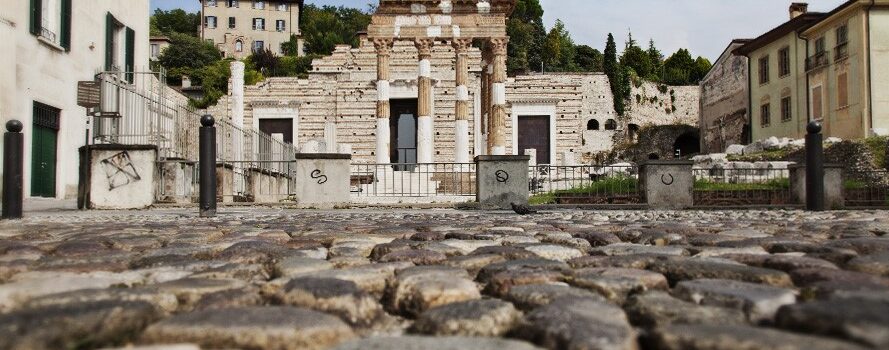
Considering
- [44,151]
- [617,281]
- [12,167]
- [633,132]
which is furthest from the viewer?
[633,132]

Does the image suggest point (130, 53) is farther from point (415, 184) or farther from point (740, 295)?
point (740, 295)

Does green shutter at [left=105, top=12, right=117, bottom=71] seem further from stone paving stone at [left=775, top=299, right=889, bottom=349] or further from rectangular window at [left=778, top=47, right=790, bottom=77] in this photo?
rectangular window at [left=778, top=47, right=790, bottom=77]

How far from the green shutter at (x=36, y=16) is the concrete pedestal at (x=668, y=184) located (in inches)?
536

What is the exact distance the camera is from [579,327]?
6.10 feet

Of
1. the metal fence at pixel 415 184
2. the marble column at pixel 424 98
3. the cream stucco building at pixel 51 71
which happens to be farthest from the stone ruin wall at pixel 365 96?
the cream stucco building at pixel 51 71

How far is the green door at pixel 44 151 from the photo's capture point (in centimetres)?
1470

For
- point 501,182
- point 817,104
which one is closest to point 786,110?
point 817,104

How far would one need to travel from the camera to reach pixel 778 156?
80.5 feet

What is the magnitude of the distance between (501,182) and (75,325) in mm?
11269

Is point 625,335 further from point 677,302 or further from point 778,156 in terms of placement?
point 778,156

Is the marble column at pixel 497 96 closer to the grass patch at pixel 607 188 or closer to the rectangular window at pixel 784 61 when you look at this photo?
the grass patch at pixel 607 188

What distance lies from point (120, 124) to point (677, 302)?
42.5 feet

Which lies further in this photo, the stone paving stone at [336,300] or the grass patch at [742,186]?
the grass patch at [742,186]

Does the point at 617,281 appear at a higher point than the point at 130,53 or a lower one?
lower
